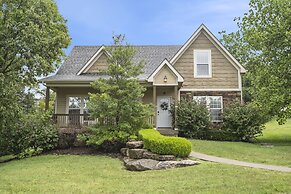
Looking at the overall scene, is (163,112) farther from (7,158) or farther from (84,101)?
(7,158)

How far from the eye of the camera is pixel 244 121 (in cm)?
1730

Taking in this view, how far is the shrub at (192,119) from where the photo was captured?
1723 centimetres

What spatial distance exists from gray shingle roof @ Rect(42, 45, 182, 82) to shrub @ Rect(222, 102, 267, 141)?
5.87 m

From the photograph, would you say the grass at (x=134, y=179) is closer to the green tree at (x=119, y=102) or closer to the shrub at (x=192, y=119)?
the green tree at (x=119, y=102)

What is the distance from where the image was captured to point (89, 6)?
50.5 feet

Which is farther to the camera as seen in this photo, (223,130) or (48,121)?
(223,130)

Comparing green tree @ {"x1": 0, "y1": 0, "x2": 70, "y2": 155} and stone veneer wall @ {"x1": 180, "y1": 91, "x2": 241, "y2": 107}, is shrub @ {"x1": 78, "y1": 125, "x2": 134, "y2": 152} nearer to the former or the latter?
green tree @ {"x1": 0, "y1": 0, "x2": 70, "y2": 155}

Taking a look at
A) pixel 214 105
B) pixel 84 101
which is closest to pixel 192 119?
pixel 214 105

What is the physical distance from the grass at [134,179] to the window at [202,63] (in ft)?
34.4

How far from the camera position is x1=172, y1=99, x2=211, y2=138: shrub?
1723 cm

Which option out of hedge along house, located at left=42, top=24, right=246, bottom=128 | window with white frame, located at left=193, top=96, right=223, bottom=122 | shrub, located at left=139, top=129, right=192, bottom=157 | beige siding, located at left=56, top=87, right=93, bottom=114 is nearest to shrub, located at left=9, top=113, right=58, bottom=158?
hedge along house, located at left=42, top=24, right=246, bottom=128

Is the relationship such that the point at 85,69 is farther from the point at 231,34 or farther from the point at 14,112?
the point at 231,34

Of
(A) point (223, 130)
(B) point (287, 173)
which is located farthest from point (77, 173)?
(A) point (223, 130)

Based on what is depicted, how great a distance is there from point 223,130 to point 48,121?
10.5 metres
